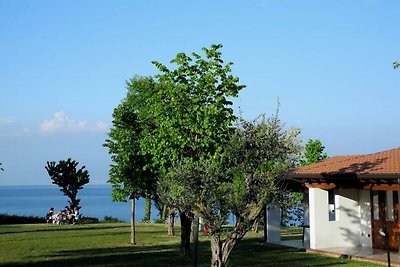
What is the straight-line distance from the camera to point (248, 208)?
13.6m

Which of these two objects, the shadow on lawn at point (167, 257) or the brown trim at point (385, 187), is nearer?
the shadow on lawn at point (167, 257)

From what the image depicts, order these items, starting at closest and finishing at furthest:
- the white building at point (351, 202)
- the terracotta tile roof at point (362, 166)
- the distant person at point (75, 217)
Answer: the terracotta tile roof at point (362, 166)
the white building at point (351, 202)
the distant person at point (75, 217)

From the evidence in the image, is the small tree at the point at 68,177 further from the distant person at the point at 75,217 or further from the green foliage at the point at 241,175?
the green foliage at the point at 241,175

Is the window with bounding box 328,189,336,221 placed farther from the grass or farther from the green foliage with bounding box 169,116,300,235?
the green foliage with bounding box 169,116,300,235

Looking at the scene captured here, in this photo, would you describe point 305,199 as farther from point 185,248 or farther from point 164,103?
point 164,103

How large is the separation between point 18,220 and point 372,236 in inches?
1273

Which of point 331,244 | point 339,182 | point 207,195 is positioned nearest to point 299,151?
point 207,195

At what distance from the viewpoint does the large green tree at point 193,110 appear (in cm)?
1571

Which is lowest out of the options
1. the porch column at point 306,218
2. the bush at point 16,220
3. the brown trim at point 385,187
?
the bush at point 16,220

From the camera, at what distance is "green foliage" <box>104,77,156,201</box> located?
894 inches

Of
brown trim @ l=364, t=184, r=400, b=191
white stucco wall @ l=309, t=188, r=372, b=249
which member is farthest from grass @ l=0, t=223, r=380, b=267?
brown trim @ l=364, t=184, r=400, b=191

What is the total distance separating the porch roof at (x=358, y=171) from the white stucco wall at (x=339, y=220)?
1.00 meters

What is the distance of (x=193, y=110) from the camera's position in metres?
16.0

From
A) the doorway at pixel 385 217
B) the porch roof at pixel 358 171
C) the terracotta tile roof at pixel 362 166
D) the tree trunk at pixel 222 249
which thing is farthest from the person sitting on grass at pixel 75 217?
the tree trunk at pixel 222 249
